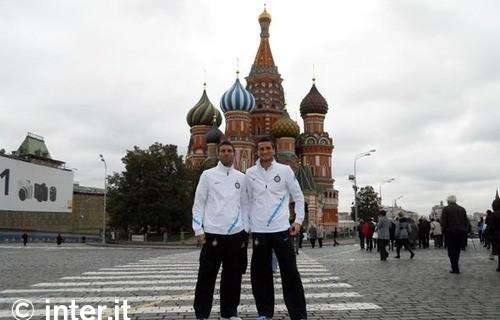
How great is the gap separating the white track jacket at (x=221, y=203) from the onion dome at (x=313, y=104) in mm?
70565

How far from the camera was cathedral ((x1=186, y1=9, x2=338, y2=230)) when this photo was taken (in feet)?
220

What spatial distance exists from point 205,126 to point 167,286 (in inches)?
2656

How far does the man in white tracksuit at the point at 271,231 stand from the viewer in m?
5.98

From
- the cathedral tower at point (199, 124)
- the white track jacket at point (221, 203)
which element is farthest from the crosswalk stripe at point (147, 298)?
the cathedral tower at point (199, 124)

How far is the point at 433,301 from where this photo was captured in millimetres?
7438

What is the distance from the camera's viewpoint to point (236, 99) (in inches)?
2653

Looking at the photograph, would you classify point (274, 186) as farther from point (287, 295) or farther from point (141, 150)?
point (141, 150)

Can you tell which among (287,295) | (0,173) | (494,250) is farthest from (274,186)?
(0,173)

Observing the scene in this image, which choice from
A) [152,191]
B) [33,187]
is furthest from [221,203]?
[33,187]

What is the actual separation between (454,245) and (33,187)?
51.9 metres

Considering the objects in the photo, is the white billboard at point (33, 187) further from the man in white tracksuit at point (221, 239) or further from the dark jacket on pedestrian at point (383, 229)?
the man in white tracksuit at point (221, 239)

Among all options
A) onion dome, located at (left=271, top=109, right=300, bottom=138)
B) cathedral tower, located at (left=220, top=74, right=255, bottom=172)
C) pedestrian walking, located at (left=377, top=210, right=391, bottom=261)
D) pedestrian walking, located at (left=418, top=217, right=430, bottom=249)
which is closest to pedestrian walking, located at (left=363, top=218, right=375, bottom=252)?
pedestrian walking, located at (left=418, top=217, right=430, bottom=249)

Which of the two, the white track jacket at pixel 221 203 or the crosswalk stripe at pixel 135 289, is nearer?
the white track jacket at pixel 221 203

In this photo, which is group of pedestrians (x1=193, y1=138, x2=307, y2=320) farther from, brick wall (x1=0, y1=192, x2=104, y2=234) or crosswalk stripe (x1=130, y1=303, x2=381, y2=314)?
brick wall (x1=0, y1=192, x2=104, y2=234)
